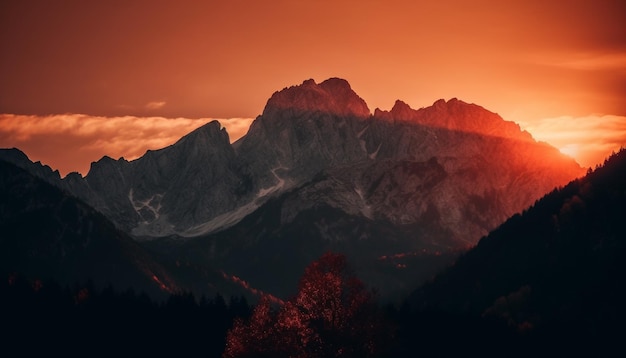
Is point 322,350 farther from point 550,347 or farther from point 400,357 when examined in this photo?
point 550,347

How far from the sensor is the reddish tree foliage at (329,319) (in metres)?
111

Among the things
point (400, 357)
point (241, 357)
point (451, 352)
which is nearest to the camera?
point (241, 357)

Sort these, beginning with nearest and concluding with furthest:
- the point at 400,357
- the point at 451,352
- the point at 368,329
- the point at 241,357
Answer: the point at 368,329, the point at 241,357, the point at 400,357, the point at 451,352

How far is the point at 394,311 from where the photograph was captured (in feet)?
653

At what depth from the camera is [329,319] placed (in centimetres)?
11256

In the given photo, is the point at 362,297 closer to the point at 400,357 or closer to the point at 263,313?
the point at 263,313

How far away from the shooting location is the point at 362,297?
112 meters

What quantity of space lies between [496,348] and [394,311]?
743 inches

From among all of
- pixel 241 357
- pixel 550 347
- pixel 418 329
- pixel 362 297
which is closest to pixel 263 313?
pixel 241 357

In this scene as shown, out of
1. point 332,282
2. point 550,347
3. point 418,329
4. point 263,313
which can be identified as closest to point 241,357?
point 263,313

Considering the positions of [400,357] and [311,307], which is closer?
[311,307]

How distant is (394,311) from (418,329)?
26.9ft

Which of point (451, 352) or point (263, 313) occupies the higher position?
point (263, 313)

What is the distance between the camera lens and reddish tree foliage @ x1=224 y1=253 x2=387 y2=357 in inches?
4368
